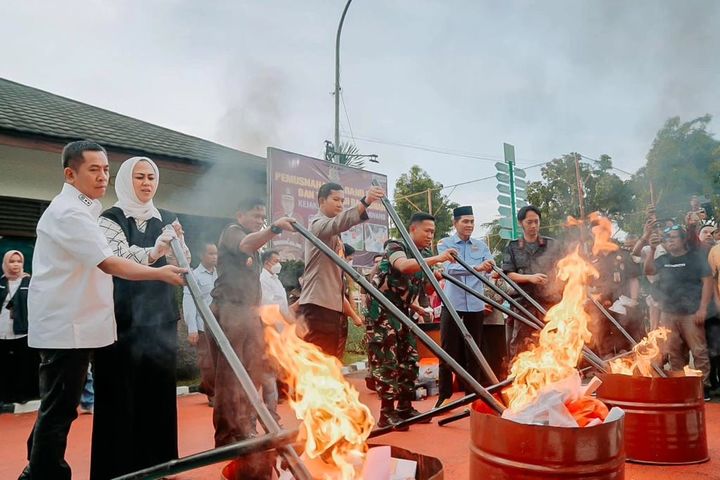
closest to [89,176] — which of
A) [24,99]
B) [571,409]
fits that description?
[571,409]

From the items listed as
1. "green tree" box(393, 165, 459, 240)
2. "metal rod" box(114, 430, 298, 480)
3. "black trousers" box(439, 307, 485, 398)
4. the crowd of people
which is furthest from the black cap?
"green tree" box(393, 165, 459, 240)

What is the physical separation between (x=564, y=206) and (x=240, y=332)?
30.9ft

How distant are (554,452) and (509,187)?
440 inches

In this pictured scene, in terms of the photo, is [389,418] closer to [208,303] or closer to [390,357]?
[390,357]

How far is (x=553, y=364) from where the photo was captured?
9.73 feet

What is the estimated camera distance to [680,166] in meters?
5.82

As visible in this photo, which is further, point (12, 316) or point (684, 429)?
point (12, 316)

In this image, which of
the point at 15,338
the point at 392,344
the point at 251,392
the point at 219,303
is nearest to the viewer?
the point at 251,392

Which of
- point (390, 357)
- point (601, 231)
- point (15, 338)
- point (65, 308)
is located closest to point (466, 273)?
point (390, 357)

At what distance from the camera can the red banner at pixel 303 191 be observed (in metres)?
8.80

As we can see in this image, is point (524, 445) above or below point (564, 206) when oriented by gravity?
below

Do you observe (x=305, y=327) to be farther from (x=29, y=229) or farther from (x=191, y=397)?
(x=29, y=229)

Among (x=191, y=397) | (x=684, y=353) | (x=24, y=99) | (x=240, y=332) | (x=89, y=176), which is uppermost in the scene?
(x=24, y=99)

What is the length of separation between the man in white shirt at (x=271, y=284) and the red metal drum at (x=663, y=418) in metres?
3.32
